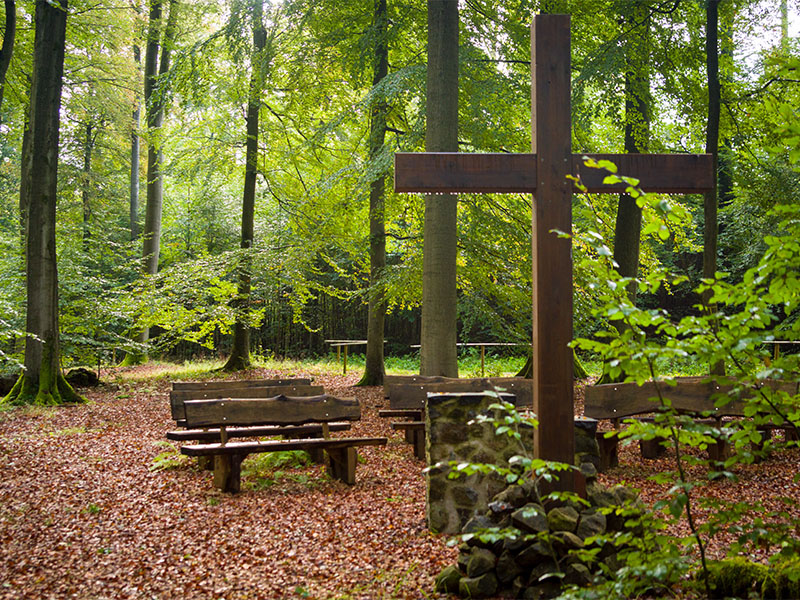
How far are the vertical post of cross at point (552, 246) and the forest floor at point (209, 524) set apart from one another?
1.18 meters

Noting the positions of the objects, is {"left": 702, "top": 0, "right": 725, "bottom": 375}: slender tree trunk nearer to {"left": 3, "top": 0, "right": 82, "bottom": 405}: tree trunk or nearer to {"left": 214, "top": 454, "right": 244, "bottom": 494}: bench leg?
{"left": 214, "top": 454, "right": 244, "bottom": 494}: bench leg

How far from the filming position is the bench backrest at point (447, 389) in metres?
6.88

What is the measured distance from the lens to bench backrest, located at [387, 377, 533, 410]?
6.88 metres

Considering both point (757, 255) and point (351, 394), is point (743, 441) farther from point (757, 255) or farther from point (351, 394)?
point (757, 255)

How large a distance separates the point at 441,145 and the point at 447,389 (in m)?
3.04

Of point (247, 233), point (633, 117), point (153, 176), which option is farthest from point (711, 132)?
point (153, 176)

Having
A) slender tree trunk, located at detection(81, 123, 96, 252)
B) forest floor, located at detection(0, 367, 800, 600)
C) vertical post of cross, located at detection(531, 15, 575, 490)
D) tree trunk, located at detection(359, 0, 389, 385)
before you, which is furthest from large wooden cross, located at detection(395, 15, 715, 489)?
slender tree trunk, located at detection(81, 123, 96, 252)

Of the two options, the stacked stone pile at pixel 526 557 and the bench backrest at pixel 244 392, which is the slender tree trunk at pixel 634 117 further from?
the stacked stone pile at pixel 526 557

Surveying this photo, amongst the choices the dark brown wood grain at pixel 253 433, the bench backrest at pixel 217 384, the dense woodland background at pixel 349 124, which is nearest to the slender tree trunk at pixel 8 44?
the dense woodland background at pixel 349 124

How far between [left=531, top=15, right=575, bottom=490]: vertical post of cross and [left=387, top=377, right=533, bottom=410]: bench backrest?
3.12m

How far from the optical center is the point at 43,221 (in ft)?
33.9

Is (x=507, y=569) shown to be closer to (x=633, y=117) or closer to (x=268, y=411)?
(x=268, y=411)

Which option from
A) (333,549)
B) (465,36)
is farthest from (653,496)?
(465,36)

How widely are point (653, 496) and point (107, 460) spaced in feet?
18.5
